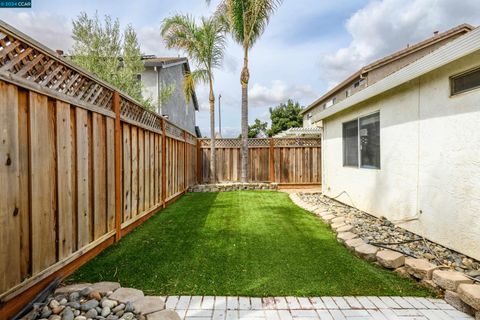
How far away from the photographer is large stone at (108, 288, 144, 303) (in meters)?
2.02

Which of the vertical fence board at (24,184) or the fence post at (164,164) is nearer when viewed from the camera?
the vertical fence board at (24,184)

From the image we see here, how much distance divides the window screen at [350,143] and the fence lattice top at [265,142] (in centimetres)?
404

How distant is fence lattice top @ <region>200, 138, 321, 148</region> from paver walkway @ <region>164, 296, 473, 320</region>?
8.62m

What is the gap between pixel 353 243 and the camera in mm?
3652

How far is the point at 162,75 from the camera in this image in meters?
12.4

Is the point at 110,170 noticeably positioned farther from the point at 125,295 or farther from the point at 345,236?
the point at 345,236

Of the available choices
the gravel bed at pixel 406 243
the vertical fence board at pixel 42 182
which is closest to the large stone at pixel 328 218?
the gravel bed at pixel 406 243

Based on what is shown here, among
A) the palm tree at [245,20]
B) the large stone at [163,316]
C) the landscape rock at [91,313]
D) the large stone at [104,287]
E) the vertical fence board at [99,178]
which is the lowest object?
the large stone at [163,316]

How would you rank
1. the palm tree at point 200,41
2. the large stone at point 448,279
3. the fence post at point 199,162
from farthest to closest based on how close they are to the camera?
the fence post at point 199,162
the palm tree at point 200,41
the large stone at point 448,279

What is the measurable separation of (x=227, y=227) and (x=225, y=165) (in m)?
6.42

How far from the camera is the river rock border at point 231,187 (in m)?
9.58

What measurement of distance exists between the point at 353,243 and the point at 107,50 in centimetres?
903

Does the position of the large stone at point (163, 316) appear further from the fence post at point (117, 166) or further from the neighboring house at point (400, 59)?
the neighboring house at point (400, 59)

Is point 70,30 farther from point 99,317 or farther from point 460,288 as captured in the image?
point 460,288
